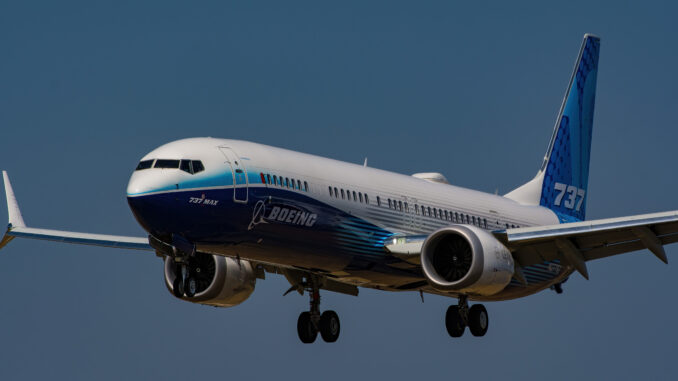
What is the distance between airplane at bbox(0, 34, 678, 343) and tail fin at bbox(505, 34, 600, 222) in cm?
315

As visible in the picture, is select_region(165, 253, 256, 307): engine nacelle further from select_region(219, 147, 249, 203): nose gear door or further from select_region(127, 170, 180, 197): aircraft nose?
select_region(127, 170, 180, 197): aircraft nose

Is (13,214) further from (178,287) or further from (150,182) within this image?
(150,182)

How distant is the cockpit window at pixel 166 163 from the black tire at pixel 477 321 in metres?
14.4

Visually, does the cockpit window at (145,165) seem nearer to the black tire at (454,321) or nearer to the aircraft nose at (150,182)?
the aircraft nose at (150,182)

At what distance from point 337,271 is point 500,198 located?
37.9ft

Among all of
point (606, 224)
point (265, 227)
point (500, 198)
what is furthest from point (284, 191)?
point (500, 198)

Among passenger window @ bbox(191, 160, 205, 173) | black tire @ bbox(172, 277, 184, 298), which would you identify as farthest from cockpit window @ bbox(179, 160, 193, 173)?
black tire @ bbox(172, 277, 184, 298)

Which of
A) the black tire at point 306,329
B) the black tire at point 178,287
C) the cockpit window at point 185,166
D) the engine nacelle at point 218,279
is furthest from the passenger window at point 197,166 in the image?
the black tire at point 306,329

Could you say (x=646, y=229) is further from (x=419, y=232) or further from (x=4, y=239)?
(x=4, y=239)

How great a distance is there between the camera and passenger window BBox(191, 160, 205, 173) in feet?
109

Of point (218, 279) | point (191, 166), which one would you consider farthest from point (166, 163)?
point (218, 279)

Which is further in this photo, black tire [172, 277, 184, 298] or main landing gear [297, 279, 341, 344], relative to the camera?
main landing gear [297, 279, 341, 344]

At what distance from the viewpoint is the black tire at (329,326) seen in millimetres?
42656

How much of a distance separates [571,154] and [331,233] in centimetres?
2087
